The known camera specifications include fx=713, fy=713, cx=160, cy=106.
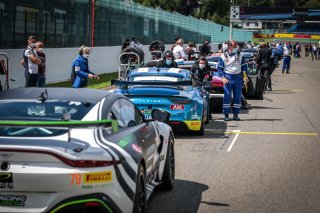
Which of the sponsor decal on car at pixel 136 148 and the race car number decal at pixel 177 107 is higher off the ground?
the sponsor decal on car at pixel 136 148

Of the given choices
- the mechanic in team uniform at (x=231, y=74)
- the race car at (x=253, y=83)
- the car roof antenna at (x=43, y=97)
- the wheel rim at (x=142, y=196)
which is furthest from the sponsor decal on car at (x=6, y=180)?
the race car at (x=253, y=83)

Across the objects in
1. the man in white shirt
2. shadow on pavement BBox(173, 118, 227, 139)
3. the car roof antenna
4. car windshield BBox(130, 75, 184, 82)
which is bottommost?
shadow on pavement BBox(173, 118, 227, 139)

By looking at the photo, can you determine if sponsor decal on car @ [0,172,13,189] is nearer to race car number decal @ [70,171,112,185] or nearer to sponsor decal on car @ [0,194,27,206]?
sponsor decal on car @ [0,194,27,206]

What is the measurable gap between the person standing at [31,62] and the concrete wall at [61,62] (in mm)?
1560

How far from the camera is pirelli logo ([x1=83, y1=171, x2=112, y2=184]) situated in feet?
17.4

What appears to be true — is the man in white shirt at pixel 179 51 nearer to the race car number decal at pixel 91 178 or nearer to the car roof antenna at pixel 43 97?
the car roof antenna at pixel 43 97

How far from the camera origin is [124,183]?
220 inches

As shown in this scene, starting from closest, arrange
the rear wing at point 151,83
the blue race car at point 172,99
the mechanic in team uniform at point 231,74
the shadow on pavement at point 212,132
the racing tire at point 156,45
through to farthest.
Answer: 1. the blue race car at point 172,99
2. the rear wing at point 151,83
3. the shadow on pavement at point 212,132
4. the mechanic in team uniform at point 231,74
5. the racing tire at point 156,45

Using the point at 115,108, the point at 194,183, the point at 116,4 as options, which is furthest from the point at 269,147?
the point at 116,4

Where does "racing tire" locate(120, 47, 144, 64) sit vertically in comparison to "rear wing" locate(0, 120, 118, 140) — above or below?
above

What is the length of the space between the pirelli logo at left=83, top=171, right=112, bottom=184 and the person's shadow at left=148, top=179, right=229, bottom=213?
1.70m

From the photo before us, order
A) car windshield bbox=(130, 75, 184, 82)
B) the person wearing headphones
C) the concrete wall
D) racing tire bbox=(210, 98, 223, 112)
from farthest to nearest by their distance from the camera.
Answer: the concrete wall, racing tire bbox=(210, 98, 223, 112), the person wearing headphones, car windshield bbox=(130, 75, 184, 82)

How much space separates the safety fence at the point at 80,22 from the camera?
20.6 m

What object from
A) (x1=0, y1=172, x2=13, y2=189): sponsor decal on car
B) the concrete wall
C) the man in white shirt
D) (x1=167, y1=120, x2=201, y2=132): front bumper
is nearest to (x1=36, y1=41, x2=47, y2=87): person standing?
the concrete wall
